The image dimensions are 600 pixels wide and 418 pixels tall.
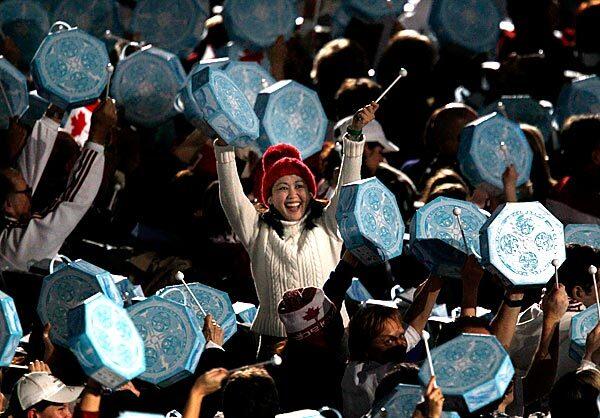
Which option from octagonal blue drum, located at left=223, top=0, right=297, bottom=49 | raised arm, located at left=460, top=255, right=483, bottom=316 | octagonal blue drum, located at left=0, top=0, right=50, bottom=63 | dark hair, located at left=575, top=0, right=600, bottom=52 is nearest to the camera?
raised arm, located at left=460, top=255, right=483, bottom=316

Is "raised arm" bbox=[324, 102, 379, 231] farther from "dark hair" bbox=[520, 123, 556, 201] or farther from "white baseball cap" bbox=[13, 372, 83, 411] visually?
"dark hair" bbox=[520, 123, 556, 201]

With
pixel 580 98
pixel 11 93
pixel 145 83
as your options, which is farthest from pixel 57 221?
pixel 580 98

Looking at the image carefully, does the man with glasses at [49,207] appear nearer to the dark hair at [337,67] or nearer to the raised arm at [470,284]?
the dark hair at [337,67]

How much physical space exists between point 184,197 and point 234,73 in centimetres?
78

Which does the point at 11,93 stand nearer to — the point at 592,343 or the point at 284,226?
the point at 284,226

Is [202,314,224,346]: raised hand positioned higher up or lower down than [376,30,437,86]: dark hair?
higher up

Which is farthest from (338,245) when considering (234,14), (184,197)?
(234,14)

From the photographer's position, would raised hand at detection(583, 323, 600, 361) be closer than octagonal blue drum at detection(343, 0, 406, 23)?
Yes

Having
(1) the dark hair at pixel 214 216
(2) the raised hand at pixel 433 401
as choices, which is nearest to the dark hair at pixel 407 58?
(1) the dark hair at pixel 214 216

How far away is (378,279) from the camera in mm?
8375

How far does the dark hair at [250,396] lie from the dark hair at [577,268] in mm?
2049

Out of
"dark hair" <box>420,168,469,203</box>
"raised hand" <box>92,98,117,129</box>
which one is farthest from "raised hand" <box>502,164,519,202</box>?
"raised hand" <box>92,98,117,129</box>

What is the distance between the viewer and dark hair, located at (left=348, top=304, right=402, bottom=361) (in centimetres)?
673

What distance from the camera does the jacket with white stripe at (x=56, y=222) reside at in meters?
8.71
